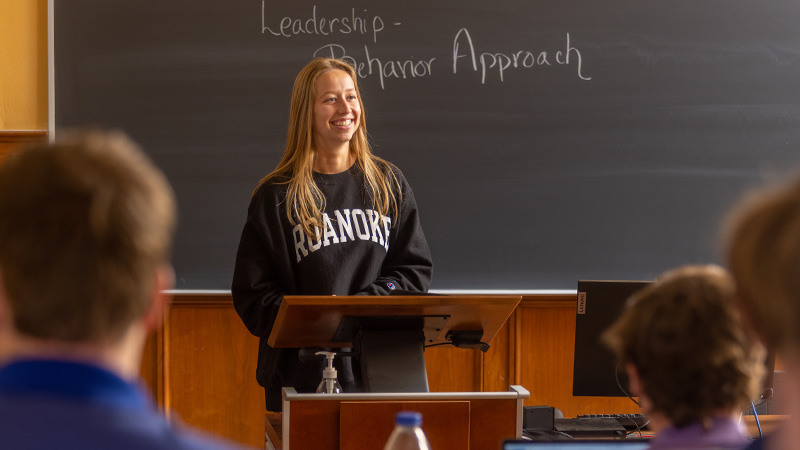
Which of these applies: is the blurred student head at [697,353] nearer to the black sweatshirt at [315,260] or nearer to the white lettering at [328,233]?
the black sweatshirt at [315,260]

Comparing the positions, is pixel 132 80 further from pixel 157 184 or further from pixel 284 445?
pixel 157 184

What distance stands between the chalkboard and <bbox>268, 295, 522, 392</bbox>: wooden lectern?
4.96ft

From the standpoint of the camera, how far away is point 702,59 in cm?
378

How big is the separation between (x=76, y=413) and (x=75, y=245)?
139 millimetres

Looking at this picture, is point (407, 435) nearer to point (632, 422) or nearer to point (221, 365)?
point (632, 422)

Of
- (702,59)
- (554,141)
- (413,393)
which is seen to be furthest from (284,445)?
(702,59)

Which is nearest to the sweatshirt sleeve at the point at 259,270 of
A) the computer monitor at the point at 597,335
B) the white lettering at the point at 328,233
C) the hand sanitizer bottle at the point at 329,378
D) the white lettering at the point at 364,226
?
the white lettering at the point at 328,233

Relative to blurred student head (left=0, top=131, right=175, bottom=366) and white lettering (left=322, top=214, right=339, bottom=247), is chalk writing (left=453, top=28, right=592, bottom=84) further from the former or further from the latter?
blurred student head (left=0, top=131, right=175, bottom=366)

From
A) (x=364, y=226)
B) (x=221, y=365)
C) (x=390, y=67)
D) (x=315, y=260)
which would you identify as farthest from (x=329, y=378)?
(x=390, y=67)

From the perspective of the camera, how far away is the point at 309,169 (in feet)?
9.14

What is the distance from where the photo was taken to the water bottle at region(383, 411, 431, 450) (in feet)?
4.84

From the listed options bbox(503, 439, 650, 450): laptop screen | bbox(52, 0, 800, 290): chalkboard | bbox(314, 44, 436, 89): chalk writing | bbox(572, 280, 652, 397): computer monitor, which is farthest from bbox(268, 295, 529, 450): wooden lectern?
bbox(314, 44, 436, 89): chalk writing

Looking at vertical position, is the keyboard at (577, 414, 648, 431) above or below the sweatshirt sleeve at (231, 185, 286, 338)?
below

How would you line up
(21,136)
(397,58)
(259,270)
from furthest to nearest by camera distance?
(397,58)
(21,136)
(259,270)
